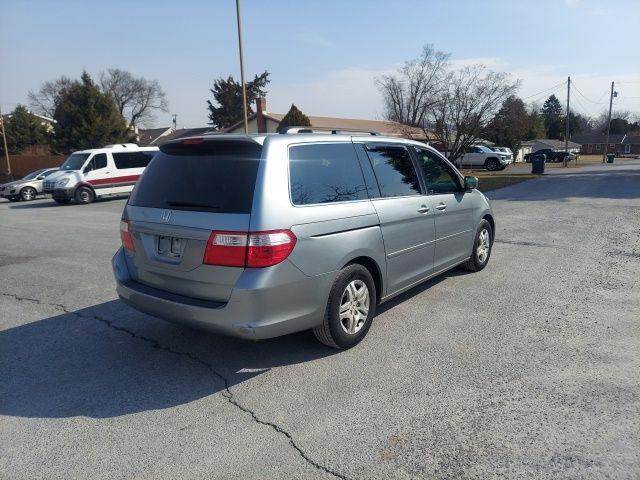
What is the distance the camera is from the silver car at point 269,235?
10.8ft

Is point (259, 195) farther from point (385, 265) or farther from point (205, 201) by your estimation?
point (385, 265)

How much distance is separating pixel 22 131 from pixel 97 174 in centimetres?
3705

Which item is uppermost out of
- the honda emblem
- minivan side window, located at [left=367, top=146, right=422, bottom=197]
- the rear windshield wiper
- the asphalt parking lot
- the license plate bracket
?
minivan side window, located at [left=367, top=146, right=422, bottom=197]

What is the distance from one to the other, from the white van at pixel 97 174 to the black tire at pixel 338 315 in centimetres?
1734

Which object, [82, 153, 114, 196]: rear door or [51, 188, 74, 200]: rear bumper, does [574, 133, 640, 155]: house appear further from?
[51, 188, 74, 200]: rear bumper

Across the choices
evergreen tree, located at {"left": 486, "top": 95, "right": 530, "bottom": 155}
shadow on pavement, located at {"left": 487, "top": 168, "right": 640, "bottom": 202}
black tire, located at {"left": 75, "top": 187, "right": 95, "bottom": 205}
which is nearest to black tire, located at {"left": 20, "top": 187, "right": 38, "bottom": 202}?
black tire, located at {"left": 75, "top": 187, "right": 95, "bottom": 205}

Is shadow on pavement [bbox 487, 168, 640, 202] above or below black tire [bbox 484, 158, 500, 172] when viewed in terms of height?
below

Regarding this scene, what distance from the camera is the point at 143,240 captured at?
3842 mm

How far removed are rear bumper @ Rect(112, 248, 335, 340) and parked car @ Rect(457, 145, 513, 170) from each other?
36.0m

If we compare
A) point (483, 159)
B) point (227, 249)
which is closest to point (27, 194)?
point (227, 249)

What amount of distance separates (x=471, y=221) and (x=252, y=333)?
3.68m

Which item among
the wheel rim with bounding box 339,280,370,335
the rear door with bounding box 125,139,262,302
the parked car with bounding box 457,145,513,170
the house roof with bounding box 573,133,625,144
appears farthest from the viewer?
the house roof with bounding box 573,133,625,144

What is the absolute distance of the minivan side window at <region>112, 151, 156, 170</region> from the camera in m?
19.4

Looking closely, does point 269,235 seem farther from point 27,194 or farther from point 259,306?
point 27,194
